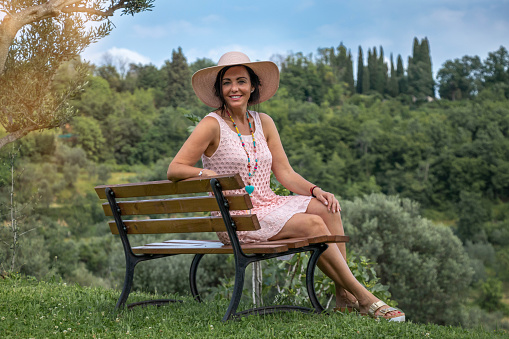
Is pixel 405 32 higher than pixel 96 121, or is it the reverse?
pixel 405 32

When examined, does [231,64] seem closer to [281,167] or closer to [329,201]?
[281,167]

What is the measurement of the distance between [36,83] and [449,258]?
21.1 metres

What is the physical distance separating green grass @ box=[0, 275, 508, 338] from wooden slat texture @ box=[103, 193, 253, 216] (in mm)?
612

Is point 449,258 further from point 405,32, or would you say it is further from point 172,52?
point 405,32

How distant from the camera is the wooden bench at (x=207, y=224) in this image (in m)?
2.82

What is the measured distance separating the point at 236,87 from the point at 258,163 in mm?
521

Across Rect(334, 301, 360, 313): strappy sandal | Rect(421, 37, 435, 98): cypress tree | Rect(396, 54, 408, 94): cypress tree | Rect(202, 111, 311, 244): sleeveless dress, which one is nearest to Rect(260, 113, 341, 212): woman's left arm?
Rect(202, 111, 311, 244): sleeveless dress

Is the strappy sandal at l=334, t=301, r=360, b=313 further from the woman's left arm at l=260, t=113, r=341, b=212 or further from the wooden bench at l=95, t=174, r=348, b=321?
the woman's left arm at l=260, t=113, r=341, b=212

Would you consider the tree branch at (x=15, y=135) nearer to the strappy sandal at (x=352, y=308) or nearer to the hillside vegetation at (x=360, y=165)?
the hillside vegetation at (x=360, y=165)

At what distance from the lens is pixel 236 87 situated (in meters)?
3.52

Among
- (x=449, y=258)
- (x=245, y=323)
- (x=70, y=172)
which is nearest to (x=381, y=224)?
(x=449, y=258)

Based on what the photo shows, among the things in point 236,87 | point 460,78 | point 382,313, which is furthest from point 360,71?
point 382,313

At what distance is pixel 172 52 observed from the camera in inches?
3189

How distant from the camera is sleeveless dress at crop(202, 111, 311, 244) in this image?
10.5 ft
